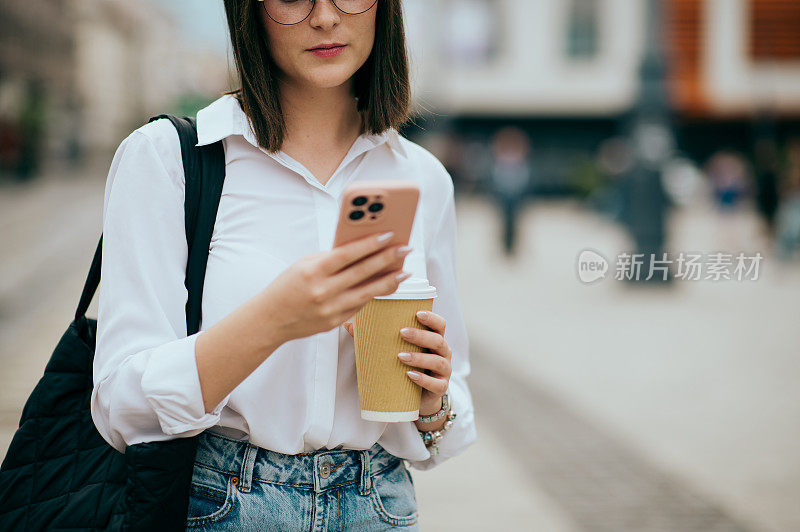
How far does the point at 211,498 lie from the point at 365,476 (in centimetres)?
27

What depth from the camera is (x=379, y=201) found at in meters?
1.10

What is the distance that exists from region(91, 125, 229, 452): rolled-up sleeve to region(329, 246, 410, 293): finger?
0.28m

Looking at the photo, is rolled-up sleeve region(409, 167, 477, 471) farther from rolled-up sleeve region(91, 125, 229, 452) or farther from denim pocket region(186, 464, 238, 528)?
rolled-up sleeve region(91, 125, 229, 452)

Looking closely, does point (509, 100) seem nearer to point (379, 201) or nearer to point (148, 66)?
point (379, 201)

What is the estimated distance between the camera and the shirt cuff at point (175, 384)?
4.08 ft

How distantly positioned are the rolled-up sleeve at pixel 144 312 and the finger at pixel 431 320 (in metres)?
0.34

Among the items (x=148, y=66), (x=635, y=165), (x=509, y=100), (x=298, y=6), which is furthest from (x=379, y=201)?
(x=148, y=66)

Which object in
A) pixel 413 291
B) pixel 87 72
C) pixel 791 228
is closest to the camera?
pixel 413 291

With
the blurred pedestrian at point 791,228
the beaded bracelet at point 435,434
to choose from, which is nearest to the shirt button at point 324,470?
the beaded bracelet at point 435,434

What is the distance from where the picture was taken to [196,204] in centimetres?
142

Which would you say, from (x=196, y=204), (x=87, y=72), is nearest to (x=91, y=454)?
(x=196, y=204)

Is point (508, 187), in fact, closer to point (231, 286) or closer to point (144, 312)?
point (231, 286)

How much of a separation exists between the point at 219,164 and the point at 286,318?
433 millimetres

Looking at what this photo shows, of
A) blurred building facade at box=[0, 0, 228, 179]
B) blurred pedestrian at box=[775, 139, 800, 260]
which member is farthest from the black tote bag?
blurred building facade at box=[0, 0, 228, 179]
